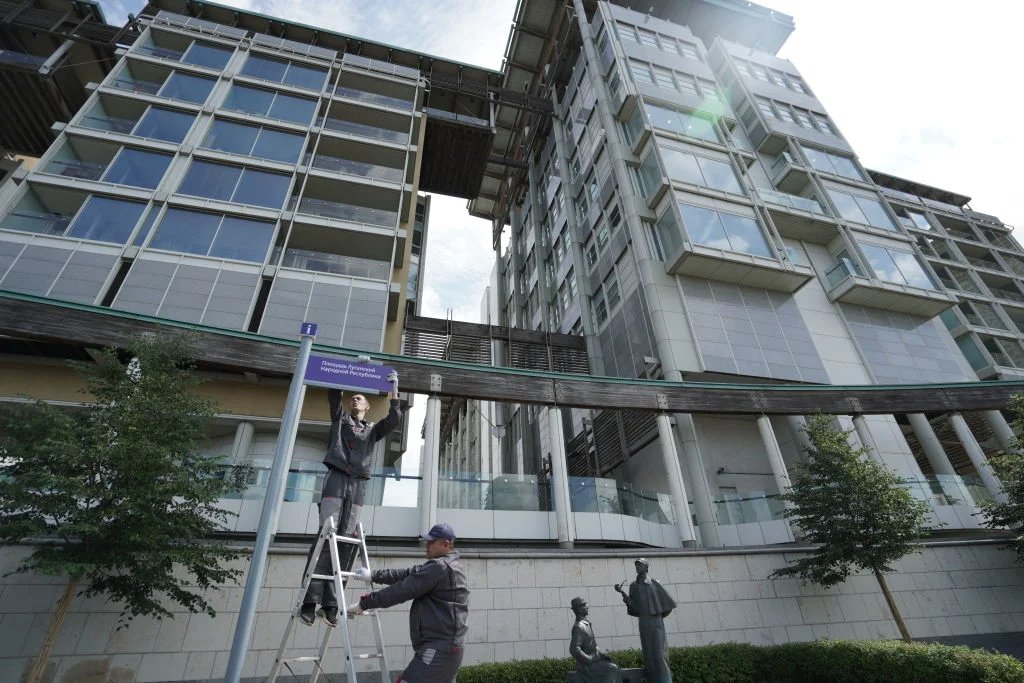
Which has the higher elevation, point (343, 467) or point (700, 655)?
point (343, 467)

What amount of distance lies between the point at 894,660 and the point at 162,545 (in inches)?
497

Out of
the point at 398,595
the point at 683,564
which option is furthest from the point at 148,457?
the point at 683,564

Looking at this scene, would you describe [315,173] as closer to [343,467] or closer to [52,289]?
[52,289]

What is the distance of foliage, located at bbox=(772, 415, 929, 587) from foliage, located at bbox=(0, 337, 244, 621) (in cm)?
1296

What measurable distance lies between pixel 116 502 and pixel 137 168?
66.7 feet

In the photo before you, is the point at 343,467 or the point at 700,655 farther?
the point at 700,655

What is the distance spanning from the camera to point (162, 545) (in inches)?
324

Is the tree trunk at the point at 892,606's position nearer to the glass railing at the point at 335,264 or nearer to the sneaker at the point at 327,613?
the sneaker at the point at 327,613

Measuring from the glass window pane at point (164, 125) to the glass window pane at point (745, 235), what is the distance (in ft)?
86.9

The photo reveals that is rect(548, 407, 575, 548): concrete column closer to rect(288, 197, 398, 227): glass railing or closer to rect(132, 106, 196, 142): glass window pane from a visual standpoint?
rect(288, 197, 398, 227): glass railing

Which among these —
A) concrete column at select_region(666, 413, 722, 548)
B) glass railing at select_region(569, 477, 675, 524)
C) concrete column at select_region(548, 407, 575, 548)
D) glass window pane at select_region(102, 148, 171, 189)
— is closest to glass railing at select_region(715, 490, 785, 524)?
concrete column at select_region(666, 413, 722, 548)

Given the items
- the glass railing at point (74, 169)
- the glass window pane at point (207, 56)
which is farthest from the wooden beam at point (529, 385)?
the glass window pane at point (207, 56)

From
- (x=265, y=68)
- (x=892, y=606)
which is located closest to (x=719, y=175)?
(x=892, y=606)

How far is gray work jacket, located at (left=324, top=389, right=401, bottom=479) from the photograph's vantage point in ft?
20.7
